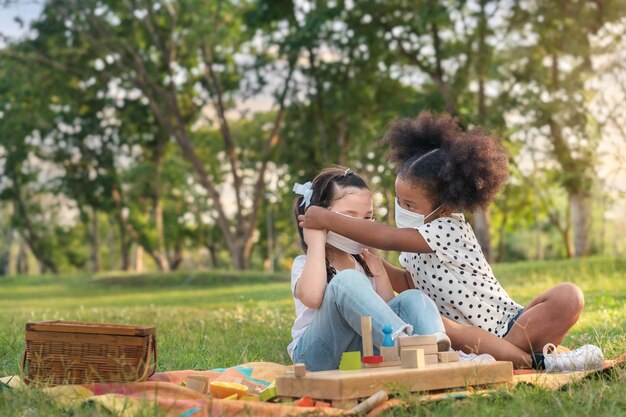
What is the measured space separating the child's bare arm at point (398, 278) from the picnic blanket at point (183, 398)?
100 centimetres

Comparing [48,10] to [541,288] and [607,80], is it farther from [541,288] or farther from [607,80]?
[541,288]

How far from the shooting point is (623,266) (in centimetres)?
1602

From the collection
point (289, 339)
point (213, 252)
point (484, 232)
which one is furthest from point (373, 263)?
point (213, 252)

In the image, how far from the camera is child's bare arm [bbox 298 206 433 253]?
4.42 meters

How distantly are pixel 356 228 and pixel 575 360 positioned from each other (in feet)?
4.42

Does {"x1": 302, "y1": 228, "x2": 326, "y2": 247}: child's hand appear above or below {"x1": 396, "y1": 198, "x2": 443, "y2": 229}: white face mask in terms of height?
below

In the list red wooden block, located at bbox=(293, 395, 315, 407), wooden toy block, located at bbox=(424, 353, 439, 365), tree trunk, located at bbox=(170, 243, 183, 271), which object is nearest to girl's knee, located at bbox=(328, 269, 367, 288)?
wooden toy block, located at bbox=(424, 353, 439, 365)

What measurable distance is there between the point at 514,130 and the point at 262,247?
3211 centimetres

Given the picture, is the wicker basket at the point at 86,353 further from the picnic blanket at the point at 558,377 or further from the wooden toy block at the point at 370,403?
the picnic blanket at the point at 558,377

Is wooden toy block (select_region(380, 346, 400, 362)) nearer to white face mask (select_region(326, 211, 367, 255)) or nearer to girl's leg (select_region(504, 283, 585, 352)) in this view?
white face mask (select_region(326, 211, 367, 255))

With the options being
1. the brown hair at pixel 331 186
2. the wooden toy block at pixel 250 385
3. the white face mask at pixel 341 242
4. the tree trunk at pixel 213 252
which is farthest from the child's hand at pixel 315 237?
the tree trunk at pixel 213 252

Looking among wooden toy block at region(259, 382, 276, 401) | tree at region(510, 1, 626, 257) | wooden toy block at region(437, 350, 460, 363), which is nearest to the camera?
wooden toy block at region(259, 382, 276, 401)

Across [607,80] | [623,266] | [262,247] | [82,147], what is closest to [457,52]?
[607,80]

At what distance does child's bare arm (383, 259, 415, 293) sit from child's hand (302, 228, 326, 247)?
67 centimetres
